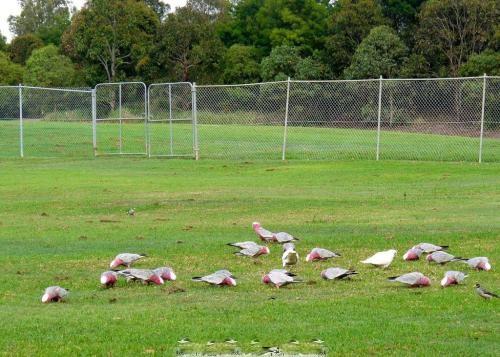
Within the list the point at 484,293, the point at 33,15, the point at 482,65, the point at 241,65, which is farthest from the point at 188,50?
the point at 484,293

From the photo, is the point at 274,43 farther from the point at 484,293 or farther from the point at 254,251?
the point at 484,293

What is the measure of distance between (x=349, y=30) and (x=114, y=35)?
14.5m

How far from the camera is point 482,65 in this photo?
4409 centimetres

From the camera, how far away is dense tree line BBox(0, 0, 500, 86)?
47281 mm

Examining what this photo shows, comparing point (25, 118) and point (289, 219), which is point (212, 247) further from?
point (25, 118)

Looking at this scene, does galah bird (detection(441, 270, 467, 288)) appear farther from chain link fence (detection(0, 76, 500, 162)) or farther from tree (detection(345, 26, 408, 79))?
tree (detection(345, 26, 408, 79))

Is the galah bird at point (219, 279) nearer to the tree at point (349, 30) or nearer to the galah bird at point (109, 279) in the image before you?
the galah bird at point (109, 279)

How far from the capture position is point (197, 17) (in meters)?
60.9

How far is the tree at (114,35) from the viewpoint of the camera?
58562mm

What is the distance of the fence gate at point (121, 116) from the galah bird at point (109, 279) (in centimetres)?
2097

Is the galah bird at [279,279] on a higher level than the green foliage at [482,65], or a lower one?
lower

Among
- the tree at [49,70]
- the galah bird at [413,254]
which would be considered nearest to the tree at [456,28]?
the tree at [49,70]

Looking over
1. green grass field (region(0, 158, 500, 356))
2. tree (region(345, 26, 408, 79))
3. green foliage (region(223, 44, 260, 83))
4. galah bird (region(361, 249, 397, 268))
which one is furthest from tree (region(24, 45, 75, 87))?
galah bird (region(361, 249, 397, 268))

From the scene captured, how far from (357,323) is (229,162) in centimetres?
1974
